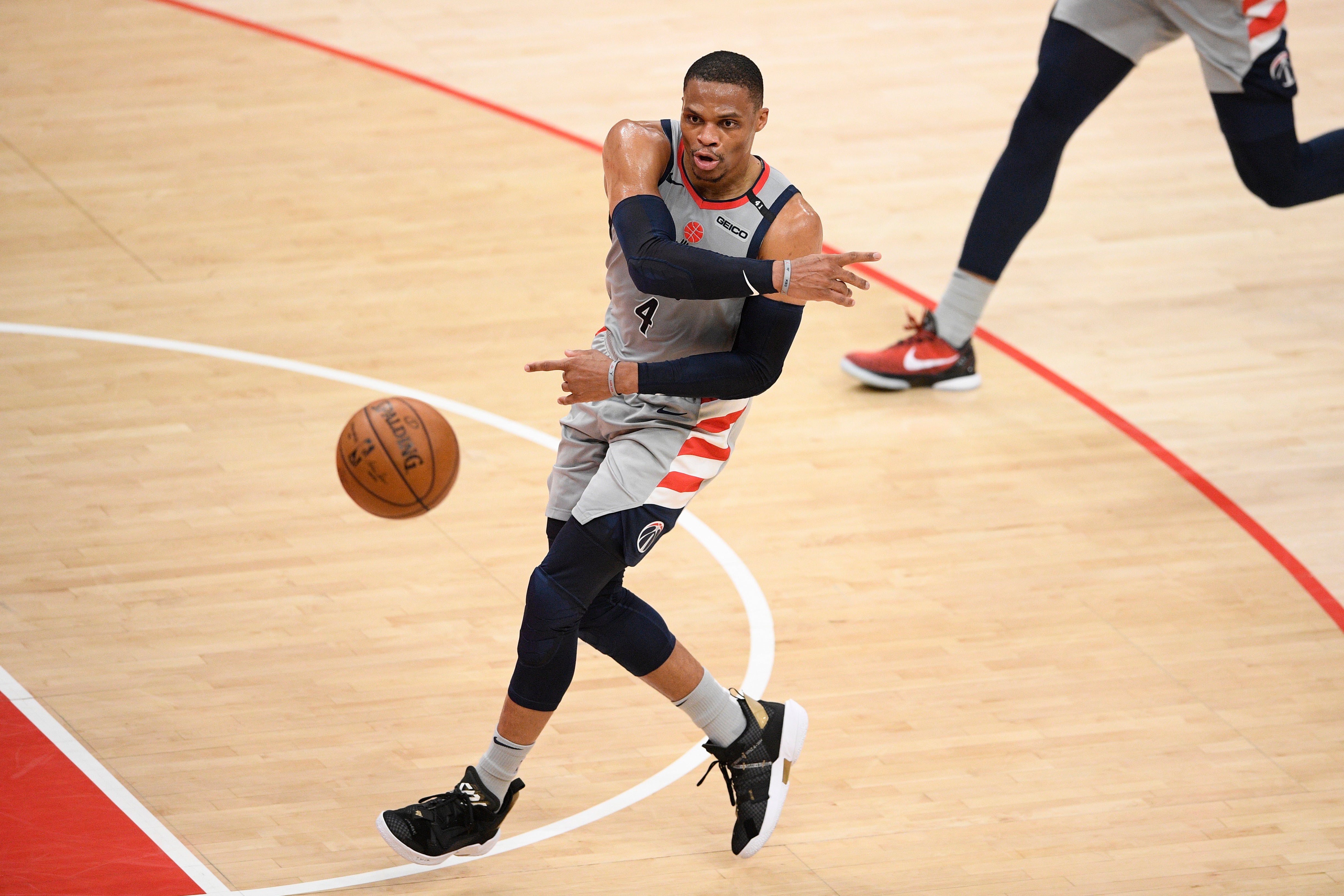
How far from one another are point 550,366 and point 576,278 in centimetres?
345

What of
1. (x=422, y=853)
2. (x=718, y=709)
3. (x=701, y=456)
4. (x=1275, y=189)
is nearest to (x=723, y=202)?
(x=701, y=456)

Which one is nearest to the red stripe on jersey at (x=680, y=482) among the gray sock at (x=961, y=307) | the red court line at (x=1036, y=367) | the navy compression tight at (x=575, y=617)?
the navy compression tight at (x=575, y=617)

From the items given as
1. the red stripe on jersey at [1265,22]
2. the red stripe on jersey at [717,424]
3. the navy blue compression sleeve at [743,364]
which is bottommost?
the red stripe on jersey at [717,424]

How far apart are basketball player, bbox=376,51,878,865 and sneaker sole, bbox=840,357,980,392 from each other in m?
2.39

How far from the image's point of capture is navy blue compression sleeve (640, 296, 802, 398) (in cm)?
364

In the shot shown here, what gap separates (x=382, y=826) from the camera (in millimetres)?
3775

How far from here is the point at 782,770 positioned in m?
4.09

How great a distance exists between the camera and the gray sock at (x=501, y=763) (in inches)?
150

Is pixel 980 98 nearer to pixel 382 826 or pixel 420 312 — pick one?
pixel 420 312

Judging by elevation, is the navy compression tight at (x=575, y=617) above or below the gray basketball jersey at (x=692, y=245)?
below

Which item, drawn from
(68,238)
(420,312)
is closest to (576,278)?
(420,312)

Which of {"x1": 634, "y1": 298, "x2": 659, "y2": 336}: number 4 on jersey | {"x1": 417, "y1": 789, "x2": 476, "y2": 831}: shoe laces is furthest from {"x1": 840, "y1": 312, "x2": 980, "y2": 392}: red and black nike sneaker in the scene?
{"x1": 417, "y1": 789, "x2": 476, "y2": 831}: shoe laces

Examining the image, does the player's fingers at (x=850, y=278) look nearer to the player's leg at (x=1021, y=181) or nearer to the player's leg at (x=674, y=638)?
the player's leg at (x=674, y=638)

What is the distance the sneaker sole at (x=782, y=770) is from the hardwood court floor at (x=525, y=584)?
7cm
